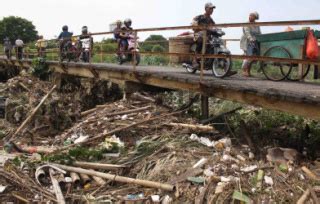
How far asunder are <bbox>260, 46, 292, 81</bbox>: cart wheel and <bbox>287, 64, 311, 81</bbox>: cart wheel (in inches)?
5.2

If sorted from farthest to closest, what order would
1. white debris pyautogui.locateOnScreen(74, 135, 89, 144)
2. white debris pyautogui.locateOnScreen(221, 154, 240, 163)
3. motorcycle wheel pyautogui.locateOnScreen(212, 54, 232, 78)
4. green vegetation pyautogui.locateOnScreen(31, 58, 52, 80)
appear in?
1. green vegetation pyautogui.locateOnScreen(31, 58, 52, 80)
2. motorcycle wheel pyautogui.locateOnScreen(212, 54, 232, 78)
3. white debris pyautogui.locateOnScreen(74, 135, 89, 144)
4. white debris pyautogui.locateOnScreen(221, 154, 240, 163)

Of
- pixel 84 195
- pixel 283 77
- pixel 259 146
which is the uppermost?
pixel 283 77

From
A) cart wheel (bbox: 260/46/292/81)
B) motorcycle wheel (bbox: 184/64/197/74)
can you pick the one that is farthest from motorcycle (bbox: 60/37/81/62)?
cart wheel (bbox: 260/46/292/81)

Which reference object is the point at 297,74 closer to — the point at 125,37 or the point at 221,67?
the point at 221,67

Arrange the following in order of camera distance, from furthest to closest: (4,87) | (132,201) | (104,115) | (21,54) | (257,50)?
(21,54)
(4,87)
(104,115)
(257,50)
(132,201)

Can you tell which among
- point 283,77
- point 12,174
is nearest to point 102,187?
point 12,174

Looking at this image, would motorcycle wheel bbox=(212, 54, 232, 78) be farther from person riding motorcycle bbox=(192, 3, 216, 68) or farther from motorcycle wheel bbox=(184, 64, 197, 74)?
motorcycle wheel bbox=(184, 64, 197, 74)

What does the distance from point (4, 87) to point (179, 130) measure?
394 inches

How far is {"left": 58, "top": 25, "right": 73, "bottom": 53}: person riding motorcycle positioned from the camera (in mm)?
15560

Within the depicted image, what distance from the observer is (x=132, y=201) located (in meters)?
5.91

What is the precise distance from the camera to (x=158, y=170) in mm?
6434

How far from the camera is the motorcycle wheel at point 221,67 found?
833cm

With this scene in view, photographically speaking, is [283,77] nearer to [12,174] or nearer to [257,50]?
[257,50]

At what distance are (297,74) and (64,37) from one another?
33.0 feet
